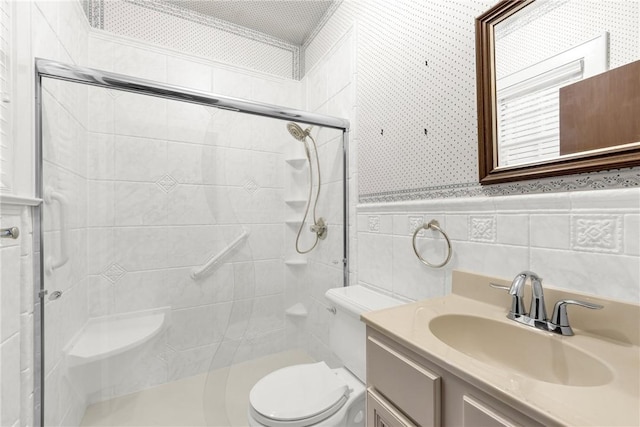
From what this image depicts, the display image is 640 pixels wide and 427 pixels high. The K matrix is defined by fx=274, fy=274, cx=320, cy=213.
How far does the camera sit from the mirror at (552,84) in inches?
26.0

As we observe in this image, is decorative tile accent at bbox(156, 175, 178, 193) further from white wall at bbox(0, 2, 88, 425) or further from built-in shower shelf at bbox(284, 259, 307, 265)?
built-in shower shelf at bbox(284, 259, 307, 265)

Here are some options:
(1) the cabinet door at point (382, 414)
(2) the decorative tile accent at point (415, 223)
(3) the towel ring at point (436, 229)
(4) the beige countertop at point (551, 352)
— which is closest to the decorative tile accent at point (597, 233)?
(4) the beige countertop at point (551, 352)

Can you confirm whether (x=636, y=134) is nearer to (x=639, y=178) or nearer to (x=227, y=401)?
(x=639, y=178)

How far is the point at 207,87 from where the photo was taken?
2.02 m

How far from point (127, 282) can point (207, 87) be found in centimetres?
144

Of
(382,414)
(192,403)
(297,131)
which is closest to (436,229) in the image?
(382,414)

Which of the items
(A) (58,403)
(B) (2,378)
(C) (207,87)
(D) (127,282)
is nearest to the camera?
(B) (2,378)

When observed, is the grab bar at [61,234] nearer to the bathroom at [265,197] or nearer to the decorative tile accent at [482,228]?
the bathroom at [265,197]

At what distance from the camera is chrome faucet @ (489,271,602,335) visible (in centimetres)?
67

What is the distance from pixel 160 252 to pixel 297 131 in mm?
983

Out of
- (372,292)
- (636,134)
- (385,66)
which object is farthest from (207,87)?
(636,134)

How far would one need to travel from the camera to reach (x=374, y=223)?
145 cm

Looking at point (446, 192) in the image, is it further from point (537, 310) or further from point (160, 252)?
point (160, 252)

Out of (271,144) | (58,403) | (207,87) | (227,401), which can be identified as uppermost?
(207,87)
